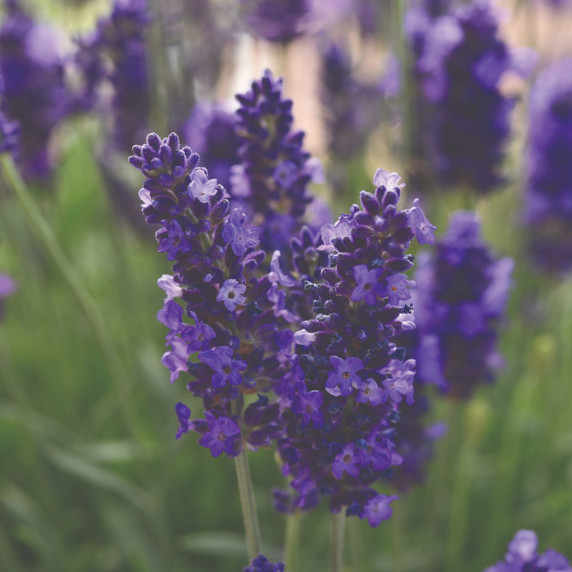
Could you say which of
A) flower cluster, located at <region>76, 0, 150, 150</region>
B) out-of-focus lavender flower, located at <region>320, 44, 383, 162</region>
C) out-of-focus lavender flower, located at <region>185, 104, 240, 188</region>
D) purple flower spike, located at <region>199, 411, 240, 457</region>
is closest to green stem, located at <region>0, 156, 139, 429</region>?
out-of-focus lavender flower, located at <region>185, 104, 240, 188</region>

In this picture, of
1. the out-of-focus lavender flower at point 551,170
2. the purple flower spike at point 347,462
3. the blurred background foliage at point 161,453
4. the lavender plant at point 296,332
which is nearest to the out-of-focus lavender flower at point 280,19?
the blurred background foliage at point 161,453

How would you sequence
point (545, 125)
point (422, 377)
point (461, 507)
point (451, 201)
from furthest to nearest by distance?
point (451, 201)
point (545, 125)
point (461, 507)
point (422, 377)

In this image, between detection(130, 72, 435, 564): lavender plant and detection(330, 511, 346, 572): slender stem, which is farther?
detection(330, 511, 346, 572): slender stem

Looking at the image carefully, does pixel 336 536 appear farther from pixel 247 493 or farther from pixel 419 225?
pixel 419 225

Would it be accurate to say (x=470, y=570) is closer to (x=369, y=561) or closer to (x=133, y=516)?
(x=369, y=561)

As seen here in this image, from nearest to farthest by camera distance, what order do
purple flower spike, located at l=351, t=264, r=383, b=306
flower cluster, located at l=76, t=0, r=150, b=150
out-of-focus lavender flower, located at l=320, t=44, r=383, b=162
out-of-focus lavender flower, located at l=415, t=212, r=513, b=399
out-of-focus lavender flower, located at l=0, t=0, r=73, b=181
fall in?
purple flower spike, located at l=351, t=264, r=383, b=306 → out-of-focus lavender flower, located at l=415, t=212, r=513, b=399 → flower cluster, located at l=76, t=0, r=150, b=150 → out-of-focus lavender flower, located at l=0, t=0, r=73, b=181 → out-of-focus lavender flower, located at l=320, t=44, r=383, b=162

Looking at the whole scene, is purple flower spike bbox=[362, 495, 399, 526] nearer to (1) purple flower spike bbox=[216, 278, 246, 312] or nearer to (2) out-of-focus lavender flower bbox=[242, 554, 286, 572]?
(2) out-of-focus lavender flower bbox=[242, 554, 286, 572]

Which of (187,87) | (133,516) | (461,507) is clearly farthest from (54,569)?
(187,87)
